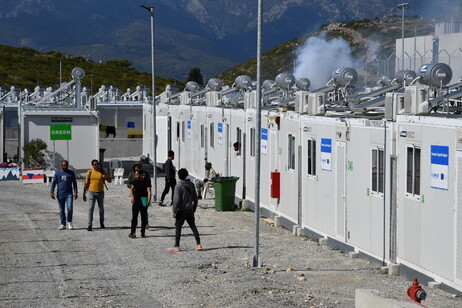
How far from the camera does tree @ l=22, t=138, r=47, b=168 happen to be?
32562mm

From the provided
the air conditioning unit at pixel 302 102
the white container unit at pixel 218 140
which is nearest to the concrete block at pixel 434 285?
the air conditioning unit at pixel 302 102

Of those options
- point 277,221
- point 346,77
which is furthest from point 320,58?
point 277,221

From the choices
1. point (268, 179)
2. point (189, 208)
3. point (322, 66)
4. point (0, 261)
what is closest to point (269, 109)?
point (268, 179)

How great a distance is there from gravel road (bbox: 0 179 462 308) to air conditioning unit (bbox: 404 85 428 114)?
252cm

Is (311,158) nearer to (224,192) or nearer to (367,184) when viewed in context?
(367,184)

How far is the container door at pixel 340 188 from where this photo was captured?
17766mm

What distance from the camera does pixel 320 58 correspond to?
114 meters

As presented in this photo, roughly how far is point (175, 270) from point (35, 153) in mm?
17616

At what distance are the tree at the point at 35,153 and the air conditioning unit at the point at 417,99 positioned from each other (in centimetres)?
1948

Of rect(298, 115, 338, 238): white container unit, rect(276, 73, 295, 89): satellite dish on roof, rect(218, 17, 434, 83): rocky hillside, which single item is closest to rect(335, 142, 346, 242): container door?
rect(298, 115, 338, 238): white container unit

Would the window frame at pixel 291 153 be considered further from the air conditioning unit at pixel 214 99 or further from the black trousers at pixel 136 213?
the air conditioning unit at pixel 214 99

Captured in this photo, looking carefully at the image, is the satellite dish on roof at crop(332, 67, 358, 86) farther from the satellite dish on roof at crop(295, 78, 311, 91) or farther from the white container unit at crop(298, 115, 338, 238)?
the satellite dish on roof at crop(295, 78, 311, 91)

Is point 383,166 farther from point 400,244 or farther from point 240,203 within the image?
point 240,203

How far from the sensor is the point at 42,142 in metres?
Result: 32.9
